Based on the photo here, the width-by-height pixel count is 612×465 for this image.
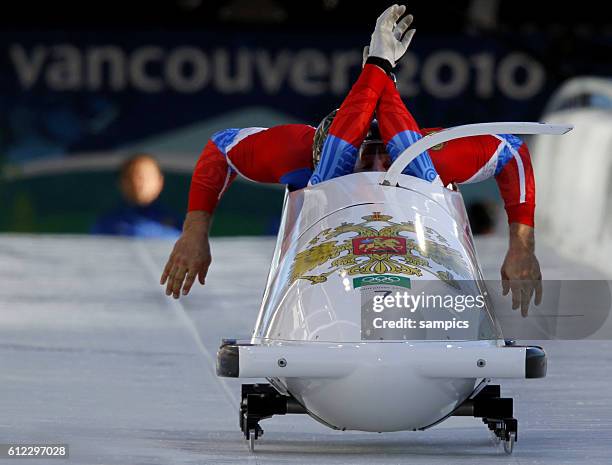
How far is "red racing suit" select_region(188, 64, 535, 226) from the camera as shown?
16.3ft

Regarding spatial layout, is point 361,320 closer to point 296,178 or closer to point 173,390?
point 296,178

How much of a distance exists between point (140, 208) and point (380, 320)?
7227 mm

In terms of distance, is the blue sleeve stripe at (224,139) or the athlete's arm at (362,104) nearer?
the athlete's arm at (362,104)

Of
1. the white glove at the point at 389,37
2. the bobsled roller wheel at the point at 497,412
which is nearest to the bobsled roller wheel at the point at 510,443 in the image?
the bobsled roller wheel at the point at 497,412

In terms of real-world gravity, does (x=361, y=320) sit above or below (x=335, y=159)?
below

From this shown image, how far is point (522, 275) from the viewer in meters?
5.04

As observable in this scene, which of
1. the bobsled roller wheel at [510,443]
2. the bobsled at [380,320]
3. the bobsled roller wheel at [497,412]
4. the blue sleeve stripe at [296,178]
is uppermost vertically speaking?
the blue sleeve stripe at [296,178]

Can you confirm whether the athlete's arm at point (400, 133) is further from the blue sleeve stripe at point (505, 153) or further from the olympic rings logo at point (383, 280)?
the olympic rings logo at point (383, 280)

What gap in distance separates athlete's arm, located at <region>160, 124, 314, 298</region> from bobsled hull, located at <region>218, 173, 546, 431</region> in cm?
26

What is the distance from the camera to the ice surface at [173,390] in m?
4.65

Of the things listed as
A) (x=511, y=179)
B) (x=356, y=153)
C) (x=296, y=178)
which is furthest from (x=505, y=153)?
(x=296, y=178)

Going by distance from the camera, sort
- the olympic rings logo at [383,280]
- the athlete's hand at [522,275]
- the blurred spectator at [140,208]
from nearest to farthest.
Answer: the olympic rings logo at [383,280] → the athlete's hand at [522,275] → the blurred spectator at [140,208]

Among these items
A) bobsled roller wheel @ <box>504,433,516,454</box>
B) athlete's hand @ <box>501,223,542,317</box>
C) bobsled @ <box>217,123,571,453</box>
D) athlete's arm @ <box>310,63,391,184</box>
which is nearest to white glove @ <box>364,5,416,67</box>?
athlete's arm @ <box>310,63,391,184</box>

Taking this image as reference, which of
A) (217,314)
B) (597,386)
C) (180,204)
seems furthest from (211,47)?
(597,386)
